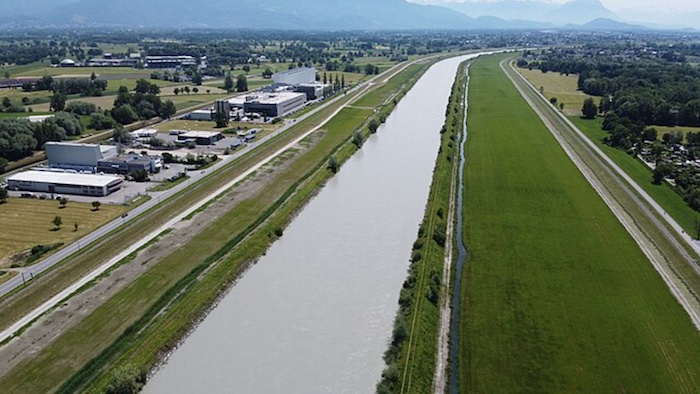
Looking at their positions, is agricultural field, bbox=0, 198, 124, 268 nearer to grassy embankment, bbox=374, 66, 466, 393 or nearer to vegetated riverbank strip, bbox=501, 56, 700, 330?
grassy embankment, bbox=374, 66, 466, 393

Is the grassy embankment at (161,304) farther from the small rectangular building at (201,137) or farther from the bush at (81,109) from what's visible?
the bush at (81,109)

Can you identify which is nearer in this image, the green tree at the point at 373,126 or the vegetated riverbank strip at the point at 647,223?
the vegetated riverbank strip at the point at 647,223

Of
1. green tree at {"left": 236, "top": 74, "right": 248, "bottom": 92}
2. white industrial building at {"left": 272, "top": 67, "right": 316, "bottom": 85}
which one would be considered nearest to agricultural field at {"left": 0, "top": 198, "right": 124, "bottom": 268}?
green tree at {"left": 236, "top": 74, "right": 248, "bottom": 92}

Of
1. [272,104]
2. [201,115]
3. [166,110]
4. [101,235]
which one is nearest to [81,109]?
[166,110]

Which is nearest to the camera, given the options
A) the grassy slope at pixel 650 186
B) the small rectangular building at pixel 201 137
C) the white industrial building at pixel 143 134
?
the grassy slope at pixel 650 186

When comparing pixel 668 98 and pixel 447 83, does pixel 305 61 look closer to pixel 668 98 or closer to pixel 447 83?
pixel 447 83

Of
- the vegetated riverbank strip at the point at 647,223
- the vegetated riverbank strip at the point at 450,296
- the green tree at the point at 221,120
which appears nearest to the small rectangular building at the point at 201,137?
the green tree at the point at 221,120

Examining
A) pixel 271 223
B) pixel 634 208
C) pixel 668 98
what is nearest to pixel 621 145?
pixel 634 208
